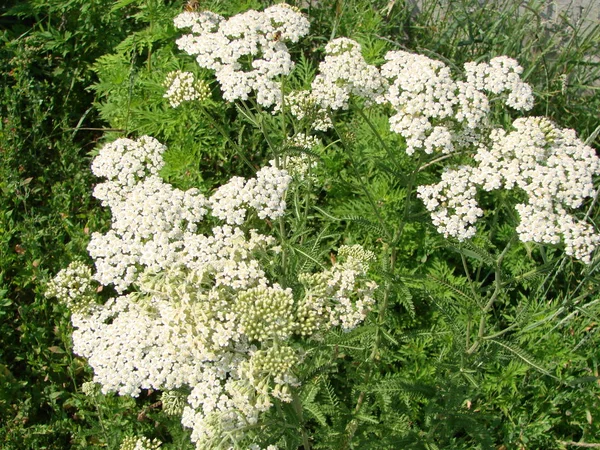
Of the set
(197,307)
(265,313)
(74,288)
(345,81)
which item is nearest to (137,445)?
(74,288)

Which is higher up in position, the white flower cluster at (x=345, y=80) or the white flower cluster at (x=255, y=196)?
the white flower cluster at (x=345, y=80)

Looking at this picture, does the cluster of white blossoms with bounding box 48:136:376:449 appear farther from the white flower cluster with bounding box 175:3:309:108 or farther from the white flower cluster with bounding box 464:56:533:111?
the white flower cluster with bounding box 464:56:533:111

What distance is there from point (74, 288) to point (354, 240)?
2399 mm

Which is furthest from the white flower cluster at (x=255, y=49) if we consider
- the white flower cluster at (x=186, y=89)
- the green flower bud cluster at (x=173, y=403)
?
the green flower bud cluster at (x=173, y=403)

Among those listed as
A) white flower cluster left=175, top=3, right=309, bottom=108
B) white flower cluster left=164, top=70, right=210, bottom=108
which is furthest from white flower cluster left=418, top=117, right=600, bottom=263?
white flower cluster left=164, top=70, right=210, bottom=108

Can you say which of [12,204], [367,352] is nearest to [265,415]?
[367,352]

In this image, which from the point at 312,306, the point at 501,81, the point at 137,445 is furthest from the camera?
the point at 501,81

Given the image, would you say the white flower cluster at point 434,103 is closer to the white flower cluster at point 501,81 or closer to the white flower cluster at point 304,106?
the white flower cluster at point 501,81

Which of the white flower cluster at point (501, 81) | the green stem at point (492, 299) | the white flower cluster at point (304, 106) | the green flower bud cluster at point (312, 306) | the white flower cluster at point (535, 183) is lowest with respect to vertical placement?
the green stem at point (492, 299)

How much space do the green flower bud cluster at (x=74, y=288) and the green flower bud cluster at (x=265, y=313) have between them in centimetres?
103

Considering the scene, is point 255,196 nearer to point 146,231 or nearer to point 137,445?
point 146,231

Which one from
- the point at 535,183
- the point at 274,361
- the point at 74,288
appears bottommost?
the point at 74,288

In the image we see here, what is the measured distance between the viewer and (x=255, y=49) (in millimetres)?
3500

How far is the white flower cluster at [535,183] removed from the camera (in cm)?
328
